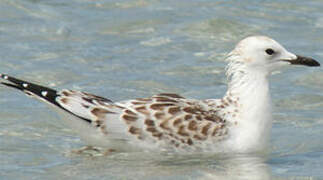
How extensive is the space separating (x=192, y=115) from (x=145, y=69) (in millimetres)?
3617

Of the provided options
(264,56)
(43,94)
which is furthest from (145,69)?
(43,94)

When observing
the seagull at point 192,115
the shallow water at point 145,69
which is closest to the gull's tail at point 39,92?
the seagull at point 192,115

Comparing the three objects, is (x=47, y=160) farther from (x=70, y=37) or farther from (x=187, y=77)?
(x=70, y=37)

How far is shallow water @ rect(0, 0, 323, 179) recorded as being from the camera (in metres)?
9.41

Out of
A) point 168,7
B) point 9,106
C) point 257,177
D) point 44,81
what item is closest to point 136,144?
point 257,177

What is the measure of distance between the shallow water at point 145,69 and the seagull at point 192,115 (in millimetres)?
174

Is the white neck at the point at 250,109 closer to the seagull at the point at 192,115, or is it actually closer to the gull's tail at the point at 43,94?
the seagull at the point at 192,115

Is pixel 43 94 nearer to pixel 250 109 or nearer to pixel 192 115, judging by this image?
pixel 192 115

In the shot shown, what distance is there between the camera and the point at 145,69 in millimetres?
13273

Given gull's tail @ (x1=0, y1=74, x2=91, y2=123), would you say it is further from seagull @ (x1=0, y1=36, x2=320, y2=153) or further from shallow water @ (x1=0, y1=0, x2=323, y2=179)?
shallow water @ (x1=0, y1=0, x2=323, y2=179)

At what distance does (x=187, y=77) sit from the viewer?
1301 centimetres

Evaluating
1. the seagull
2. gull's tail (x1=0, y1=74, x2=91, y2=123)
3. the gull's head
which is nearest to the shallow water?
the seagull

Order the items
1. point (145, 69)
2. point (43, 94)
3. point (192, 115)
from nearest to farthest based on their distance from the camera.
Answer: point (192, 115)
point (43, 94)
point (145, 69)

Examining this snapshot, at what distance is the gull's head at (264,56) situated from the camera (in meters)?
10.0
